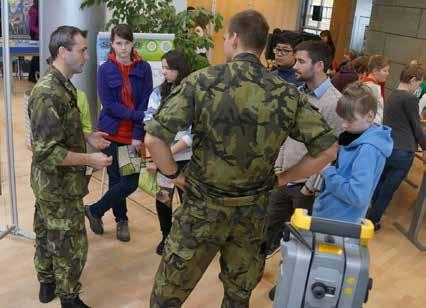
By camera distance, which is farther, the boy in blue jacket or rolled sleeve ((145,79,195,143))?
the boy in blue jacket

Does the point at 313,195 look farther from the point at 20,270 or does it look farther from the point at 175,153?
the point at 20,270

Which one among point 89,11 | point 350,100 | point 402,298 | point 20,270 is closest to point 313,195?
point 350,100

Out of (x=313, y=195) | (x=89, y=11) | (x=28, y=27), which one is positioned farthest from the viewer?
(x=28, y=27)

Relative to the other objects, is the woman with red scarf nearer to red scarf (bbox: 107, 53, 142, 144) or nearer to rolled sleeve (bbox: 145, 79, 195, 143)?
red scarf (bbox: 107, 53, 142, 144)

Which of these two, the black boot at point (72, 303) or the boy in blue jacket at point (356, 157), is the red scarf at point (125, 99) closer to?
the black boot at point (72, 303)

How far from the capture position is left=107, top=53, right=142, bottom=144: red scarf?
122 inches

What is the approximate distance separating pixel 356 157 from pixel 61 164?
1.29m

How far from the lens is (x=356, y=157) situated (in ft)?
6.59

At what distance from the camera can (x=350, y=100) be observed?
209 centimetres

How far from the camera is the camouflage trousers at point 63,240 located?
7.34 ft

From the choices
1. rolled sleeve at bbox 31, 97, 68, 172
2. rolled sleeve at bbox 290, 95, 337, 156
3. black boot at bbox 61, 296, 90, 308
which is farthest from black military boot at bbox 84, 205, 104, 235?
rolled sleeve at bbox 290, 95, 337, 156

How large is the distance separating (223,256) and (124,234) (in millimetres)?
1430

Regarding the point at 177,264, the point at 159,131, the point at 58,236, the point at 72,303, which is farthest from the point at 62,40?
the point at 72,303

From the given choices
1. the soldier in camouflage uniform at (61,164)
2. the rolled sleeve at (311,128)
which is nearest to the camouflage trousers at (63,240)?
the soldier in camouflage uniform at (61,164)
